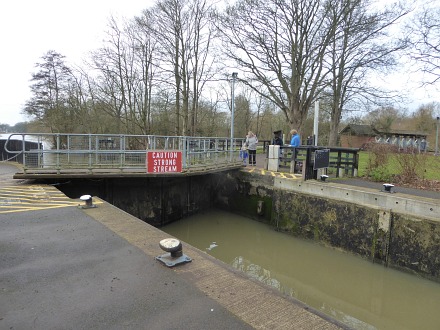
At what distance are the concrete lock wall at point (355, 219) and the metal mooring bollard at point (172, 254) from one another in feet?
20.7

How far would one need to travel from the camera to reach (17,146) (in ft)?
52.9

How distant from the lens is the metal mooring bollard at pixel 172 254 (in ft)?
11.8

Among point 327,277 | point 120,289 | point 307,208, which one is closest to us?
point 120,289

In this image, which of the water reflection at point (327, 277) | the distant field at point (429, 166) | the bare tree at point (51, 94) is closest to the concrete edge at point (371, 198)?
the water reflection at point (327, 277)

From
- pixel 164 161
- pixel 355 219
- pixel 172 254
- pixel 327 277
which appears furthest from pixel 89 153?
pixel 355 219

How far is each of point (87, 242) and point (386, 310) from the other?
5.93 m

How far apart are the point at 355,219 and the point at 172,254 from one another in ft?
21.7

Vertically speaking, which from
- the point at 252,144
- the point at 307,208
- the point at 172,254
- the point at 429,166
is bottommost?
the point at 307,208

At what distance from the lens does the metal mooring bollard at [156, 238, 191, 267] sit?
360 cm

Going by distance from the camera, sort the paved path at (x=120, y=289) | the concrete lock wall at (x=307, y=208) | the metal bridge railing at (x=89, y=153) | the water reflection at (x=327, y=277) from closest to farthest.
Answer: the paved path at (x=120, y=289), the water reflection at (x=327, y=277), the concrete lock wall at (x=307, y=208), the metal bridge railing at (x=89, y=153)

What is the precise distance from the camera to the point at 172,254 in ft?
12.4

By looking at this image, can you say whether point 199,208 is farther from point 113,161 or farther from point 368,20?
point 368,20

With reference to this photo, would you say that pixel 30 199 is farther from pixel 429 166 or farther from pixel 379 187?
pixel 429 166

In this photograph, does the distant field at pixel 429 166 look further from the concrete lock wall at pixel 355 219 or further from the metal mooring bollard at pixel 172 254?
the metal mooring bollard at pixel 172 254
